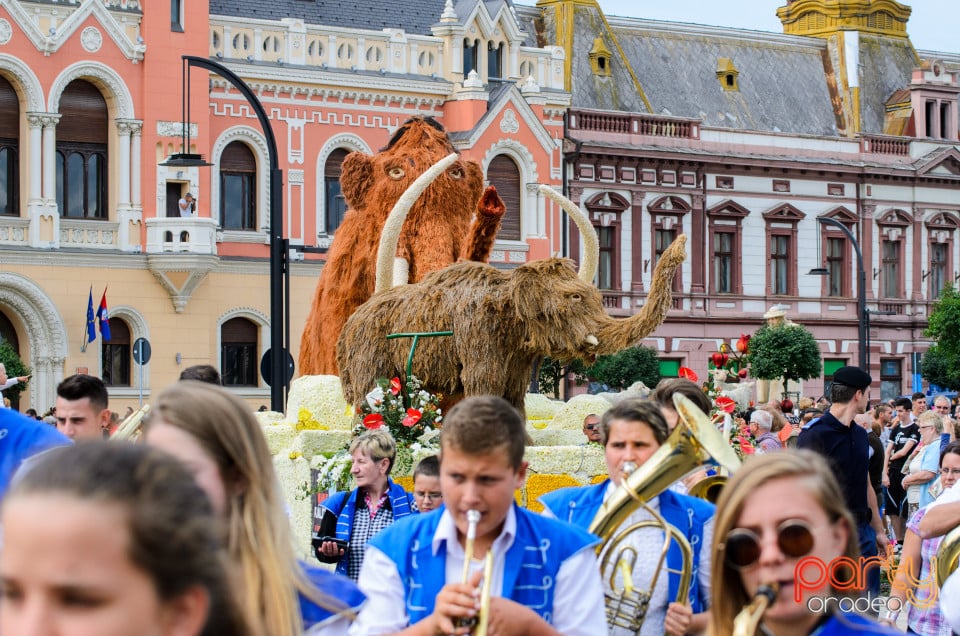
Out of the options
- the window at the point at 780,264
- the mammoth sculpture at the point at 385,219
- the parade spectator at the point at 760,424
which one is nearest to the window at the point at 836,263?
the window at the point at 780,264

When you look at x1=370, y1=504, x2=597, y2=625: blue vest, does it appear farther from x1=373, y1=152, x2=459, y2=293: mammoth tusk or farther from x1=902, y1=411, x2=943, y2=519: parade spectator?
x1=373, y1=152, x2=459, y2=293: mammoth tusk

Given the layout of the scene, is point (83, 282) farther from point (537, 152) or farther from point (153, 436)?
point (153, 436)

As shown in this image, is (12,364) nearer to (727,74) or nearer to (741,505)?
(727,74)

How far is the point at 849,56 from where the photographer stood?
4569cm

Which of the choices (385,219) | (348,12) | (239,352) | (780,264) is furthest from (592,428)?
(780,264)

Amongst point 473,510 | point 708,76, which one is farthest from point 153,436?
point 708,76

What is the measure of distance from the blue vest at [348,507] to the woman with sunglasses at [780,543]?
423 centimetres

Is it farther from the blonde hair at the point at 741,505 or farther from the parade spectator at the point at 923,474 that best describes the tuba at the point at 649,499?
the parade spectator at the point at 923,474

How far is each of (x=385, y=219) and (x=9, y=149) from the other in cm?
1745

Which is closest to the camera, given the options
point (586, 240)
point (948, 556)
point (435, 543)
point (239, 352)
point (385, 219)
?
point (435, 543)

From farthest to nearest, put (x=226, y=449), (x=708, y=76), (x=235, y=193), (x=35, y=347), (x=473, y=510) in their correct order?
1. (x=708, y=76)
2. (x=235, y=193)
3. (x=35, y=347)
4. (x=473, y=510)
5. (x=226, y=449)

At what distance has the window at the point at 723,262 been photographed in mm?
41844

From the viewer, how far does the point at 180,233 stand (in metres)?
31.5

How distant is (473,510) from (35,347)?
26964 mm
